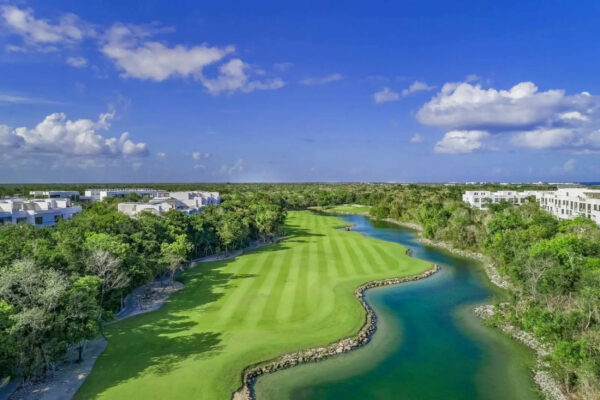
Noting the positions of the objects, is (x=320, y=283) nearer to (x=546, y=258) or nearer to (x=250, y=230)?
(x=546, y=258)

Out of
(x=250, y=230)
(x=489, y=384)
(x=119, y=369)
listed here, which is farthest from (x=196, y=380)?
(x=250, y=230)

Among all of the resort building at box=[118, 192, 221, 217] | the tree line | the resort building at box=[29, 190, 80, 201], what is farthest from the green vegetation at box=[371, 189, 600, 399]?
the resort building at box=[29, 190, 80, 201]

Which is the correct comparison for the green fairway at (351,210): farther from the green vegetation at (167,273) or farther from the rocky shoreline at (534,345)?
the rocky shoreline at (534,345)

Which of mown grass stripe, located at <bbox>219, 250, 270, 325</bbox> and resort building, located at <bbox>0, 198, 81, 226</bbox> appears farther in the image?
resort building, located at <bbox>0, 198, 81, 226</bbox>

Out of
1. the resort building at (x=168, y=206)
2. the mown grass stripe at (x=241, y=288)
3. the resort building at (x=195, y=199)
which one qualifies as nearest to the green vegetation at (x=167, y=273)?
the mown grass stripe at (x=241, y=288)

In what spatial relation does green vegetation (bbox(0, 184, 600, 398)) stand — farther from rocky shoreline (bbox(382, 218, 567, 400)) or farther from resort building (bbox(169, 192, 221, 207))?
resort building (bbox(169, 192, 221, 207))

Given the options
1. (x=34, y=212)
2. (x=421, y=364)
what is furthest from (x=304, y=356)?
(x=34, y=212)
